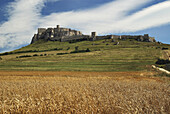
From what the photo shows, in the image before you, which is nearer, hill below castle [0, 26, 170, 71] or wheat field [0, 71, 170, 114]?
wheat field [0, 71, 170, 114]

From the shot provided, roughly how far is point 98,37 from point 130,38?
30.1 metres

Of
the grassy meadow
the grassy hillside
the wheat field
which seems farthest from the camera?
the grassy hillside

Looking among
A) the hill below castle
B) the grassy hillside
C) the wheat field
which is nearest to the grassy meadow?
the wheat field

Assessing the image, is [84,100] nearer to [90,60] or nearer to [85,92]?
[85,92]

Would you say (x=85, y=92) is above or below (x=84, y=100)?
below

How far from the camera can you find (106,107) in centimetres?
664

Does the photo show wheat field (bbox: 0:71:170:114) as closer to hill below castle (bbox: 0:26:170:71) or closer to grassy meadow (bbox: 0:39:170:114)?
grassy meadow (bbox: 0:39:170:114)

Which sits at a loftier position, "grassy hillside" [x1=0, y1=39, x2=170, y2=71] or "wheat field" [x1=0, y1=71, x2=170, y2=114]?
"wheat field" [x1=0, y1=71, x2=170, y2=114]

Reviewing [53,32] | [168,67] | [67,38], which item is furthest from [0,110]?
[53,32]

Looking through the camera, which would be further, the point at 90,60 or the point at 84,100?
the point at 90,60

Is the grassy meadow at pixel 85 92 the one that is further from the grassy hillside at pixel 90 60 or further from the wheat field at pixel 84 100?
the grassy hillside at pixel 90 60

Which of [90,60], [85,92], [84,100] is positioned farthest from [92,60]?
[84,100]

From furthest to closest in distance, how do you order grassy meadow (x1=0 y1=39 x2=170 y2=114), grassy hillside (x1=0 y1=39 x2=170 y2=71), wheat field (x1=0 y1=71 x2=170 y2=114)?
grassy hillside (x1=0 y1=39 x2=170 y2=71) < grassy meadow (x1=0 y1=39 x2=170 y2=114) < wheat field (x1=0 y1=71 x2=170 y2=114)

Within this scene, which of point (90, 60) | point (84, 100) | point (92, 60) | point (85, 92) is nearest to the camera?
point (84, 100)
